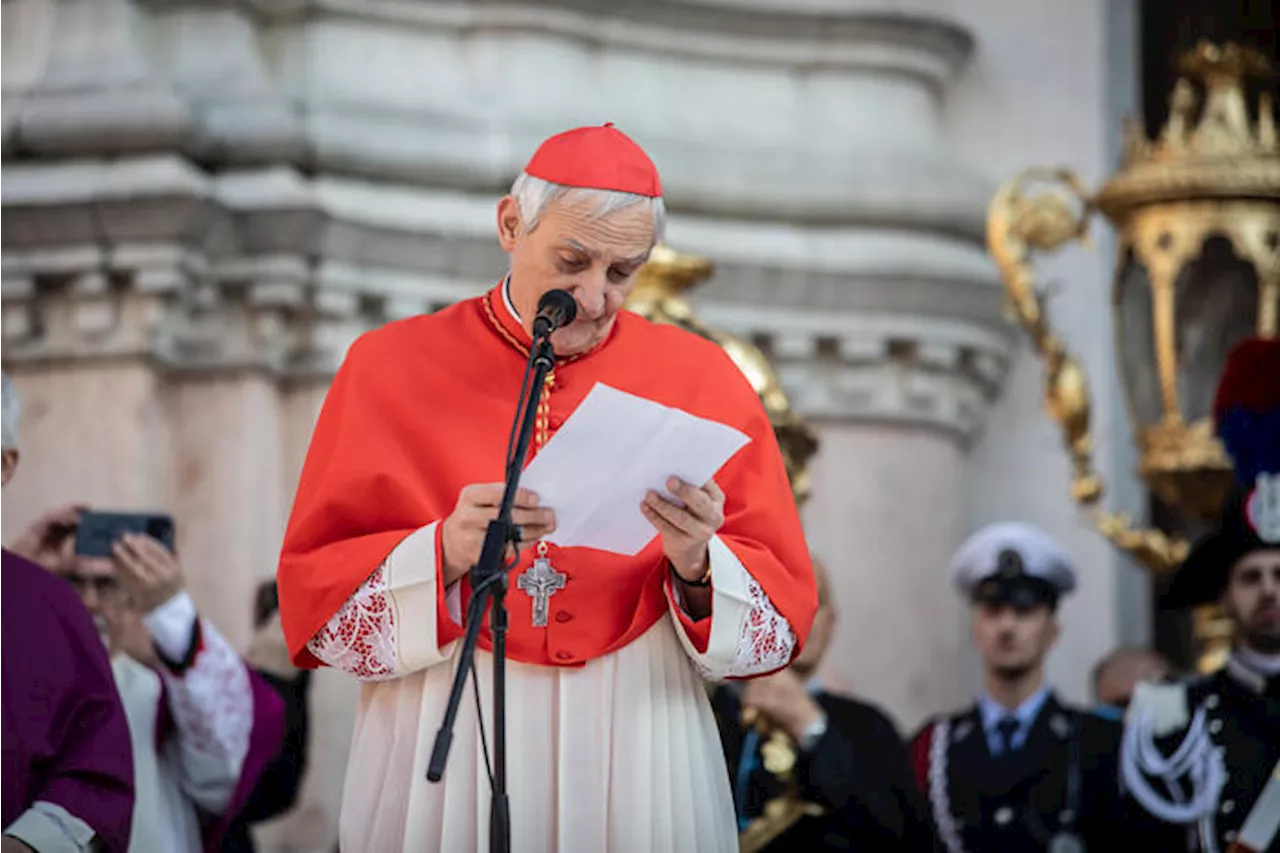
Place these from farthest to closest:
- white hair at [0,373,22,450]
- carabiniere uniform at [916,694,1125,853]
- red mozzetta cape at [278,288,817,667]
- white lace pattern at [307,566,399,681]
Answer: carabiniere uniform at [916,694,1125,853] → white hair at [0,373,22,450] → red mozzetta cape at [278,288,817,667] → white lace pattern at [307,566,399,681]

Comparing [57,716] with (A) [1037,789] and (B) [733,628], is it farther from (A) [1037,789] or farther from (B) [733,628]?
(A) [1037,789]

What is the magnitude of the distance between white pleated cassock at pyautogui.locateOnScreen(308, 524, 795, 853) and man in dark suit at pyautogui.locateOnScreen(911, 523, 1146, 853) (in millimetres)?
2817

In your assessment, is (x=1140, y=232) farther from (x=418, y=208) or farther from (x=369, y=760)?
(x=369, y=760)

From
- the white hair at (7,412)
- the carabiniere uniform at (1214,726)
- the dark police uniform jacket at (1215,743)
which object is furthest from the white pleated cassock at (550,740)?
the dark police uniform jacket at (1215,743)

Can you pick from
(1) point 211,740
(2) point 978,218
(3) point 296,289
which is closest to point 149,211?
(3) point 296,289

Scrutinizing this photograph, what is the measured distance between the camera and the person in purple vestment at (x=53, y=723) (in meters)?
4.96

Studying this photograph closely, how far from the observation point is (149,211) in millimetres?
8078

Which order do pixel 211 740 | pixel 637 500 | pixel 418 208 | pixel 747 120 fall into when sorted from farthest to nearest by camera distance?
pixel 747 120
pixel 418 208
pixel 211 740
pixel 637 500

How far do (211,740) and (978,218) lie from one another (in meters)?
4.26

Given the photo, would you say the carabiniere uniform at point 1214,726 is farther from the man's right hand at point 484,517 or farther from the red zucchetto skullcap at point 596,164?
the man's right hand at point 484,517

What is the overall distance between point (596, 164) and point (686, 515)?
2.25ft

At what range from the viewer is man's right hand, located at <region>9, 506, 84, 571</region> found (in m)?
Answer: 6.22

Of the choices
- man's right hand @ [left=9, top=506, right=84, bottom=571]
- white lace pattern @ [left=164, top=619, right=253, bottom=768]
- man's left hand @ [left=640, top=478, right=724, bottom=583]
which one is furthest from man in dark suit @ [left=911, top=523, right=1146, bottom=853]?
man's left hand @ [left=640, top=478, right=724, bottom=583]

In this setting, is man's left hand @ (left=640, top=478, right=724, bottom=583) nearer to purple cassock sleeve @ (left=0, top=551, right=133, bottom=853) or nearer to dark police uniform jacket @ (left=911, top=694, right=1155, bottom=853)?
purple cassock sleeve @ (left=0, top=551, right=133, bottom=853)
